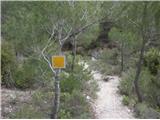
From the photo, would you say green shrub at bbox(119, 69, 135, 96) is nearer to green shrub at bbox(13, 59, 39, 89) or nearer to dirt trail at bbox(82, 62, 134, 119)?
dirt trail at bbox(82, 62, 134, 119)

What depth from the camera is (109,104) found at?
12.3 metres

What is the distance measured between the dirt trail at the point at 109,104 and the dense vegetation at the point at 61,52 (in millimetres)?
275

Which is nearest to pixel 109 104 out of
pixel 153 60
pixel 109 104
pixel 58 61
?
pixel 109 104

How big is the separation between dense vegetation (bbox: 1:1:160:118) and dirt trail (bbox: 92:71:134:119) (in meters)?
0.27

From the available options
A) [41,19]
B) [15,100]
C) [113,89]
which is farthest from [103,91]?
[41,19]

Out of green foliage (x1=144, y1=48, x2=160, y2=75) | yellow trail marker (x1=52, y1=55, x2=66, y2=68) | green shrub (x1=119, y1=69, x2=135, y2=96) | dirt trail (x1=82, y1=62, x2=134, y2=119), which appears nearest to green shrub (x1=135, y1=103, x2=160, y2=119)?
dirt trail (x1=82, y1=62, x2=134, y2=119)

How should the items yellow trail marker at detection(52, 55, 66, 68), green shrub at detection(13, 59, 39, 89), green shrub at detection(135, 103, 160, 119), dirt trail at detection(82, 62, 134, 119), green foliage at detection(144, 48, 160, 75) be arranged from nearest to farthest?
1. yellow trail marker at detection(52, 55, 66, 68)
2. green shrub at detection(135, 103, 160, 119)
3. dirt trail at detection(82, 62, 134, 119)
4. green shrub at detection(13, 59, 39, 89)
5. green foliage at detection(144, 48, 160, 75)

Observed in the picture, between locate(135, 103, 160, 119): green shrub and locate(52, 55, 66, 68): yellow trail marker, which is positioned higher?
locate(52, 55, 66, 68): yellow trail marker

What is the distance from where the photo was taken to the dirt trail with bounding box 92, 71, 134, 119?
11094 millimetres

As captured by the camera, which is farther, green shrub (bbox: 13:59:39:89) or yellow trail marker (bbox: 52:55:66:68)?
green shrub (bbox: 13:59:39:89)

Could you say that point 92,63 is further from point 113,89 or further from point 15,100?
point 15,100

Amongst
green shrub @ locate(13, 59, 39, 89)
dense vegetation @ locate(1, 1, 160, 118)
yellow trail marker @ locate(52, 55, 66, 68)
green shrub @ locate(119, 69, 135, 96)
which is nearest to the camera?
yellow trail marker @ locate(52, 55, 66, 68)

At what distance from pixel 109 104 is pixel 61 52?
107 inches

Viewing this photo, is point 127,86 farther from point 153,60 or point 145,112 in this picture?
point 145,112
